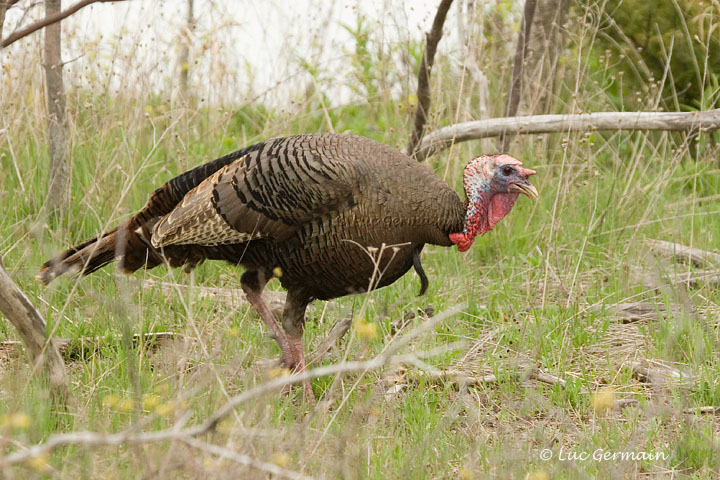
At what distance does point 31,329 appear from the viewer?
3.10m

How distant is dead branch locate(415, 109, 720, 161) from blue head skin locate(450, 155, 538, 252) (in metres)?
1.02

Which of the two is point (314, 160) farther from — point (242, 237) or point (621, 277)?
point (621, 277)

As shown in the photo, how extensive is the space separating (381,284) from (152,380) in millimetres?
1134

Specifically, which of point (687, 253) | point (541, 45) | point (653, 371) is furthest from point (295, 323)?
point (541, 45)

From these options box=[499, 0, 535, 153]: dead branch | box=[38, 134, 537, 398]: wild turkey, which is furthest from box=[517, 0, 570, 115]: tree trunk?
box=[38, 134, 537, 398]: wild turkey

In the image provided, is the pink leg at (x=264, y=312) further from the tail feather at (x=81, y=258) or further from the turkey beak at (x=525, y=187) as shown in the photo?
the turkey beak at (x=525, y=187)

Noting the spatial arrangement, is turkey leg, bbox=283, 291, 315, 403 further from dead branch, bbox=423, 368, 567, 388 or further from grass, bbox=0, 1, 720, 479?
dead branch, bbox=423, 368, 567, 388

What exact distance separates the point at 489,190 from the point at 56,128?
2534mm

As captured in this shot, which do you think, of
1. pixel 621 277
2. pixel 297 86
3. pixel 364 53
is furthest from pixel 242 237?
pixel 364 53

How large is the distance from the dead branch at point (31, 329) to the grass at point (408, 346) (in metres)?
0.07

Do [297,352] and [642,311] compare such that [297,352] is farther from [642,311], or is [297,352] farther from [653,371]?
[642,311]

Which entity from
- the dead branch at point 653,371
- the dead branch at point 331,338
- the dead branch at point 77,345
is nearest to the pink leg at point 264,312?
the dead branch at point 331,338

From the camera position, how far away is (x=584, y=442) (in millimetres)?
3139

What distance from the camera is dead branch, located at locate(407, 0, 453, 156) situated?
5323mm
